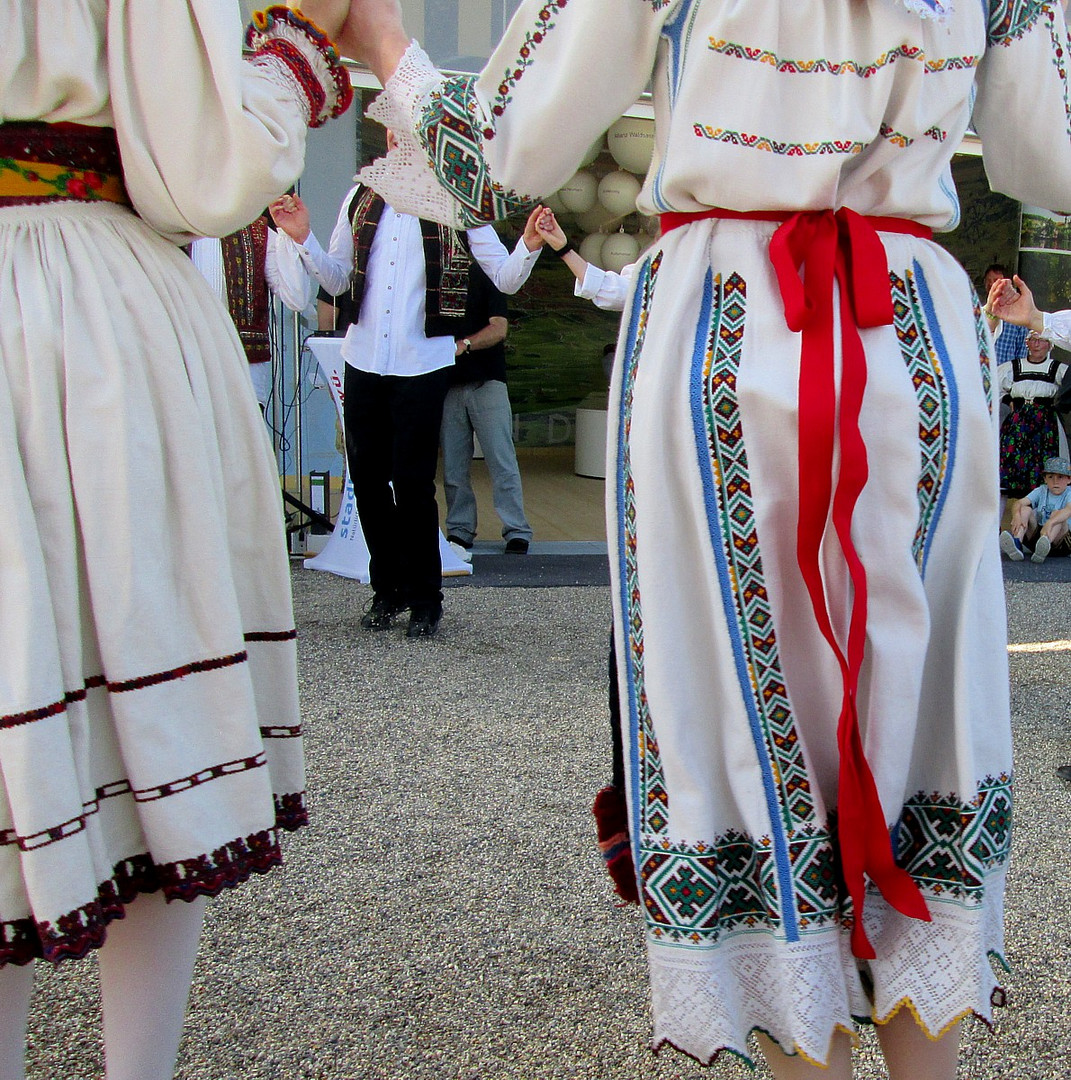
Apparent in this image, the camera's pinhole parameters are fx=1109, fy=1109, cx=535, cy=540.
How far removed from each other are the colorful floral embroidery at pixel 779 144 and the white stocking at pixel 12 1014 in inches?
47.2

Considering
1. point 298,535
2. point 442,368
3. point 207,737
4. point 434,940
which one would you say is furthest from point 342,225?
point 207,737

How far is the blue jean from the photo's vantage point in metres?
6.42

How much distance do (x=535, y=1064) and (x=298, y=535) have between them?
4699 millimetres

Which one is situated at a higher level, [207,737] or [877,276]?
[877,276]

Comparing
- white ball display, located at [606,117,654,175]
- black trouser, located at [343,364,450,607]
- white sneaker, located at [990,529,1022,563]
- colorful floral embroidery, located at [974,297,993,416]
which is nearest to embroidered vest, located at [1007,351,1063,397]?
white sneaker, located at [990,529,1022,563]

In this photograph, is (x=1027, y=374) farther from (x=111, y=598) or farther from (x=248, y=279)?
(x=111, y=598)

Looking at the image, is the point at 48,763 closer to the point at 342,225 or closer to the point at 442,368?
the point at 442,368

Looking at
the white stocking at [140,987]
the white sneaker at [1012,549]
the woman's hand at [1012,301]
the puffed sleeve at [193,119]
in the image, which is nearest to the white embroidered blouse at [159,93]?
the puffed sleeve at [193,119]

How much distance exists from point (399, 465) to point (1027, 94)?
3.14 m

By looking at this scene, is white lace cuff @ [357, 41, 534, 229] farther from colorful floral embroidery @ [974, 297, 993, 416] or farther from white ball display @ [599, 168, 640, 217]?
white ball display @ [599, 168, 640, 217]

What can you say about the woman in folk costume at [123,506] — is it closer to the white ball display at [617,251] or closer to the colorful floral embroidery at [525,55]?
the colorful floral embroidery at [525,55]

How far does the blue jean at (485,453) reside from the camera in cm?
642

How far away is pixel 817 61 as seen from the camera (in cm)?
118

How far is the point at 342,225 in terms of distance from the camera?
14.4ft
